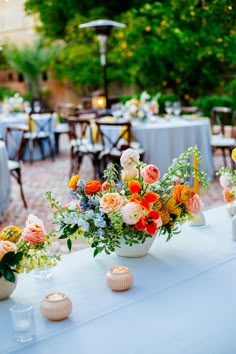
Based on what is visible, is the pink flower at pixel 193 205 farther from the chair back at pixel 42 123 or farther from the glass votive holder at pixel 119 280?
the chair back at pixel 42 123

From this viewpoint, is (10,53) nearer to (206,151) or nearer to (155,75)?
(155,75)

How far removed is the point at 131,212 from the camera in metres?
1.58

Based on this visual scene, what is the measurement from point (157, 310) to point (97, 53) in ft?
47.5

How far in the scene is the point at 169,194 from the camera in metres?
1.75

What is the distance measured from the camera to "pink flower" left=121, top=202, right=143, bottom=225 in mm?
1583

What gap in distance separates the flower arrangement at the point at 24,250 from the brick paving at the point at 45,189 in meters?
2.49

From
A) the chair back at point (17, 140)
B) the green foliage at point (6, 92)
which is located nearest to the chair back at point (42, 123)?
the chair back at point (17, 140)

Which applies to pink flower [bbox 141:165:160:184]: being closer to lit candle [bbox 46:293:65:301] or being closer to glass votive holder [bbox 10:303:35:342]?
lit candle [bbox 46:293:65:301]

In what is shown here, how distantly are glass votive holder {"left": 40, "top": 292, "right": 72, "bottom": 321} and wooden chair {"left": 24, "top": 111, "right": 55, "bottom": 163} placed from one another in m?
7.18

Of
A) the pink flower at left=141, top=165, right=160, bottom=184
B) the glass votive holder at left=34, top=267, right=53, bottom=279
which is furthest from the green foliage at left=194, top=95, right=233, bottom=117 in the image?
the glass votive holder at left=34, top=267, right=53, bottom=279

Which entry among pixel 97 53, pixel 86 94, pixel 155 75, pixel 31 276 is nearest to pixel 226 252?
pixel 31 276

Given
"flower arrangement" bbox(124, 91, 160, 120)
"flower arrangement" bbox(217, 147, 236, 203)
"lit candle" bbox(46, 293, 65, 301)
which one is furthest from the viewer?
"flower arrangement" bbox(124, 91, 160, 120)

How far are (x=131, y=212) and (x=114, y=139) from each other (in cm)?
487

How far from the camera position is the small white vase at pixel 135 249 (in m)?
1.74
